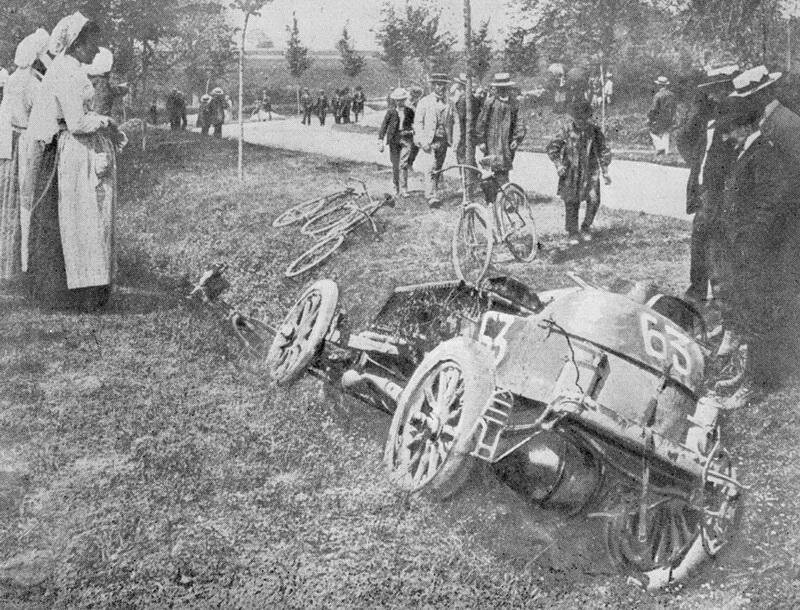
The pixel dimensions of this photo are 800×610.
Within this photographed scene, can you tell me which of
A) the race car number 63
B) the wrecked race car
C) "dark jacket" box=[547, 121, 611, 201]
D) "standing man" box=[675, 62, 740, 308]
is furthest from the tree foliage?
the race car number 63

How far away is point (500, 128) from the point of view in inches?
177

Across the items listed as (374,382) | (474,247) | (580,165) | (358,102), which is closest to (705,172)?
(580,165)

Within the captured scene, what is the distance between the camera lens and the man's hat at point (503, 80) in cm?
411

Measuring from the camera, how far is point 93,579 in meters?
3.64

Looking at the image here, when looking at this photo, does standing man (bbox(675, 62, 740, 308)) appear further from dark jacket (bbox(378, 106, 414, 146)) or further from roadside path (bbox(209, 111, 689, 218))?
dark jacket (bbox(378, 106, 414, 146))

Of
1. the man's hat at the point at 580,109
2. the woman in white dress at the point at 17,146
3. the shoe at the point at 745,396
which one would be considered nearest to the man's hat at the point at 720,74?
the man's hat at the point at 580,109

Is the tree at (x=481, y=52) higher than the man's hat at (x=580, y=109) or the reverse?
higher

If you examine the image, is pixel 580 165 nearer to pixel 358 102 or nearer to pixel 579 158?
pixel 579 158

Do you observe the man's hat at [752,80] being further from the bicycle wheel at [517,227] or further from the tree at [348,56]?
the tree at [348,56]

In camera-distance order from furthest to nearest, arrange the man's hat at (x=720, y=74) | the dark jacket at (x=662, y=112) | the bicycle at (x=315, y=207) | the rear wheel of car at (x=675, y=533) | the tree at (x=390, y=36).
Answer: the bicycle at (x=315, y=207)
the tree at (x=390, y=36)
the dark jacket at (x=662, y=112)
the man's hat at (x=720, y=74)
the rear wheel of car at (x=675, y=533)

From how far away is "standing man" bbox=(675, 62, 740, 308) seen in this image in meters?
3.90

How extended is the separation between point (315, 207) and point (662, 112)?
1.84 m

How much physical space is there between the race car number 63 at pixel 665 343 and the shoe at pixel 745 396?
43 centimetres

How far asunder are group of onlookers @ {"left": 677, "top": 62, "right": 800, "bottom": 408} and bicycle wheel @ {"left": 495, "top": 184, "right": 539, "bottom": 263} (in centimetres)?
77
